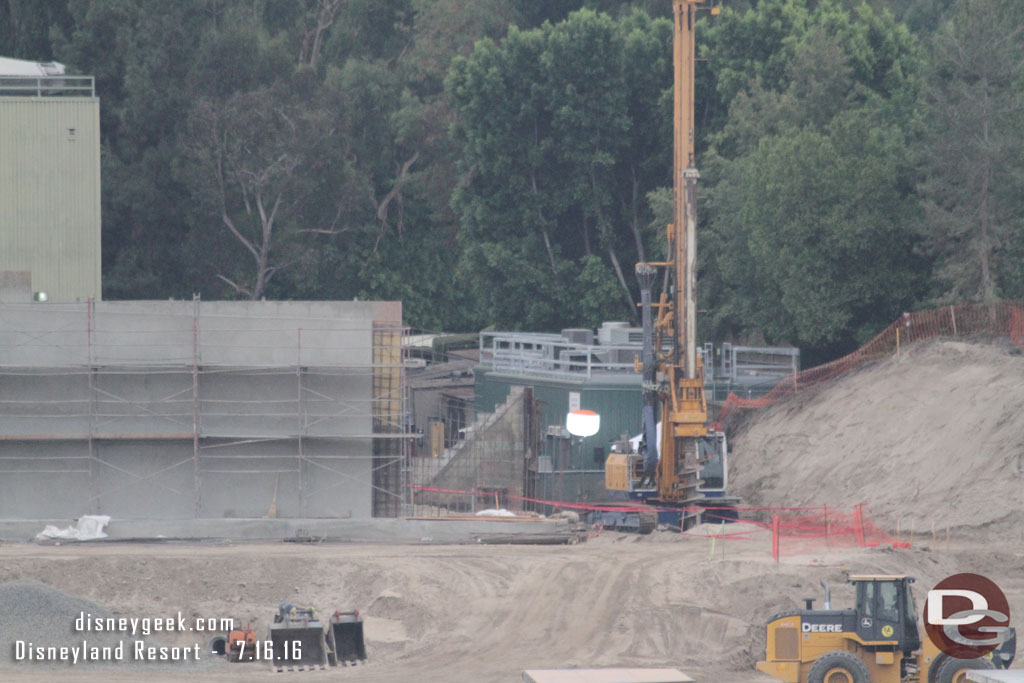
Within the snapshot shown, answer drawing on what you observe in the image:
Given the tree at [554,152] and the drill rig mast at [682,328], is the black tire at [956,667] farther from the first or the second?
the tree at [554,152]

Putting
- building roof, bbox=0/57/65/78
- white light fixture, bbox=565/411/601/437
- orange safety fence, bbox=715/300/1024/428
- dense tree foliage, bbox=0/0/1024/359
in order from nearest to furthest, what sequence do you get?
orange safety fence, bbox=715/300/1024/428
white light fixture, bbox=565/411/601/437
dense tree foliage, bbox=0/0/1024/359
building roof, bbox=0/57/65/78

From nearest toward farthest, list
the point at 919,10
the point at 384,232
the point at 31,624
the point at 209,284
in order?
the point at 31,624 < the point at 209,284 < the point at 384,232 < the point at 919,10

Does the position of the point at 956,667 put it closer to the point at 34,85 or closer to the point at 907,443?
the point at 907,443

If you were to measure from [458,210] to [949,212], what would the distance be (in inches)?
963

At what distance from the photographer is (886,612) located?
22547mm

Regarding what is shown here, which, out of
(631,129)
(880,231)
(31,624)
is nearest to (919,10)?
(631,129)

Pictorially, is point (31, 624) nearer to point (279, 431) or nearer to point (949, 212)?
point (279, 431)

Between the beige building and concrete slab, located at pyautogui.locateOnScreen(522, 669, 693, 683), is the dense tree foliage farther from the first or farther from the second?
concrete slab, located at pyautogui.locateOnScreen(522, 669, 693, 683)

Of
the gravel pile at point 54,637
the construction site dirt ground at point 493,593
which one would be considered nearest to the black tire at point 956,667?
the construction site dirt ground at point 493,593

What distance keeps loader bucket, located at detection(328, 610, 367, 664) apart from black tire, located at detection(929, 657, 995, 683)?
9.90 meters

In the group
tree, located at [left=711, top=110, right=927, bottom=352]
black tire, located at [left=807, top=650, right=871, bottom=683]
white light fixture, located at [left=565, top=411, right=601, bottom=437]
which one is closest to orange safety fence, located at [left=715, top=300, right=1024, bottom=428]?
tree, located at [left=711, top=110, right=927, bottom=352]

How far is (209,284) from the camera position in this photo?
2525 inches

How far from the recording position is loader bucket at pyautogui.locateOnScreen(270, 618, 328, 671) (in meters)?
25.4

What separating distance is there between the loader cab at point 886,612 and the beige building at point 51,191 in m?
27.0
